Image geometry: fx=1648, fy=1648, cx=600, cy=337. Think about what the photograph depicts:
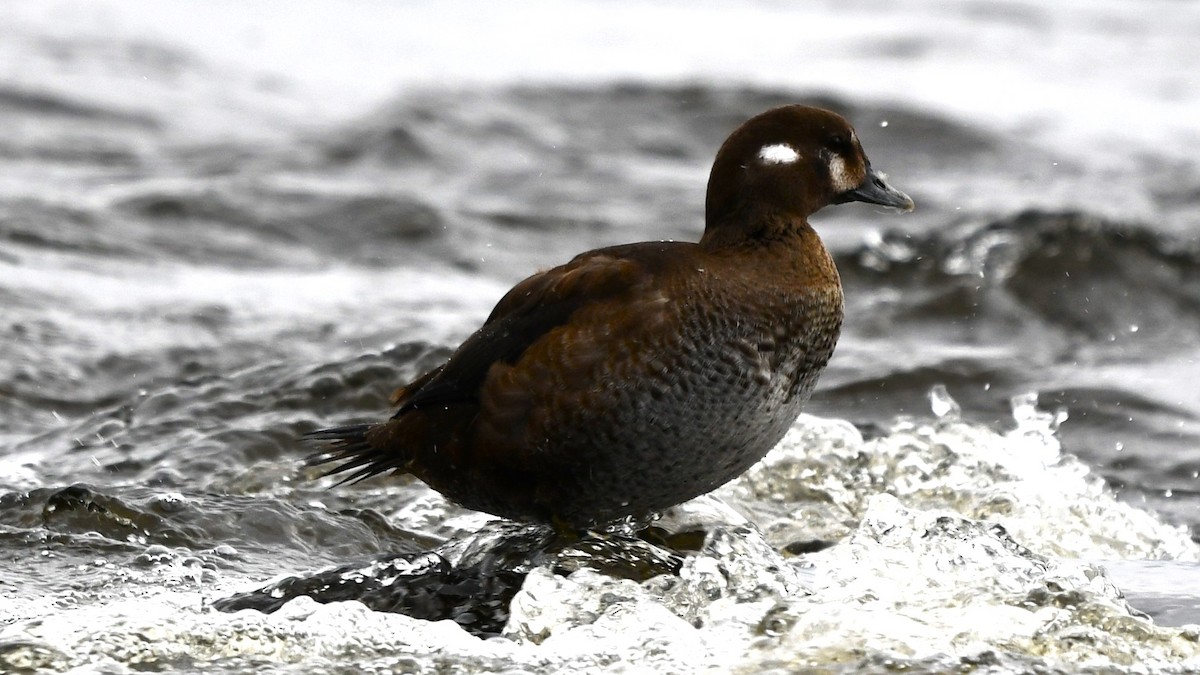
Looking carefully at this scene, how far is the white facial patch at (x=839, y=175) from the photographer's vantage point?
4.65 meters

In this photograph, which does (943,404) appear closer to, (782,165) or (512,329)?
(782,165)

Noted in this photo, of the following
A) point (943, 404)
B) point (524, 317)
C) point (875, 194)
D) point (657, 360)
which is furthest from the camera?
point (943, 404)

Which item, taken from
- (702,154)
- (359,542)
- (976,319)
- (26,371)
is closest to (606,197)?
(702,154)

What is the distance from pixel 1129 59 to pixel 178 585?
544 inches

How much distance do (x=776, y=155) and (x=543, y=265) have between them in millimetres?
4835

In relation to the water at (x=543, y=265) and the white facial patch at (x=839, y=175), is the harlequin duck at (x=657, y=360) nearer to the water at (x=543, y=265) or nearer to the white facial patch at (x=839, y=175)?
the white facial patch at (x=839, y=175)

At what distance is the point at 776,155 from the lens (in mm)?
4586

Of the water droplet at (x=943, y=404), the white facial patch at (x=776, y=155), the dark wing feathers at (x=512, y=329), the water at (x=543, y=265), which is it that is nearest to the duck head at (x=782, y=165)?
the white facial patch at (x=776, y=155)

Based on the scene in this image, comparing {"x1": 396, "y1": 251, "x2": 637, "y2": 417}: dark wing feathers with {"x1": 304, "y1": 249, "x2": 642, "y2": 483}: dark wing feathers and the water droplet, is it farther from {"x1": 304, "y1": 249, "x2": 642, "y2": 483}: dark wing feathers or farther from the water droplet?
the water droplet

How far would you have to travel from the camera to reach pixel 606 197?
439 inches

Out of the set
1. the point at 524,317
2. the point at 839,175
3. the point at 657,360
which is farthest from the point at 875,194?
the point at 524,317

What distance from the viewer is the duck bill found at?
15.7 feet

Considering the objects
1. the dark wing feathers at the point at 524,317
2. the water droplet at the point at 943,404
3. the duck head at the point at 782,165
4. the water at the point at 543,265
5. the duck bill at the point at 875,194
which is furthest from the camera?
the water droplet at the point at 943,404

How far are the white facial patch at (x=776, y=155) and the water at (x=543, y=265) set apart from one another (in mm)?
1030
